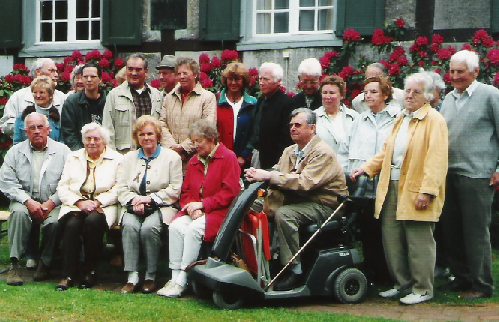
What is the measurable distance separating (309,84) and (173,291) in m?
2.19

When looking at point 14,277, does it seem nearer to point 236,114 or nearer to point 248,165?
point 248,165

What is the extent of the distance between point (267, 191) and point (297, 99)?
4.02 ft

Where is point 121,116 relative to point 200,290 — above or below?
above

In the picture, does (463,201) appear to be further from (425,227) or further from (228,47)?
(228,47)

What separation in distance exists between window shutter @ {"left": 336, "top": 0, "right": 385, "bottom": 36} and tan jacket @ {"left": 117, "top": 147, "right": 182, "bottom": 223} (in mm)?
3965

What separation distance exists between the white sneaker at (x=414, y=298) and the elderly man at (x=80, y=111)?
10.9ft

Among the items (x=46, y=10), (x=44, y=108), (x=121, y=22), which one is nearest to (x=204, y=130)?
(x=44, y=108)

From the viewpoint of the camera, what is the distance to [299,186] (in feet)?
24.6

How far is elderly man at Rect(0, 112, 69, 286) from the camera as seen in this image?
27.8 feet

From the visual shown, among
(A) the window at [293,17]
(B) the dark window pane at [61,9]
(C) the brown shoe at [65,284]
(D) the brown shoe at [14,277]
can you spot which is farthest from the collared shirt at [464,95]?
(B) the dark window pane at [61,9]

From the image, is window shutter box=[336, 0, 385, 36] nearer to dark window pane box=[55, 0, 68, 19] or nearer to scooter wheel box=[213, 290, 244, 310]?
dark window pane box=[55, 0, 68, 19]

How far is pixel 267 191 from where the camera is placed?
25.5 feet

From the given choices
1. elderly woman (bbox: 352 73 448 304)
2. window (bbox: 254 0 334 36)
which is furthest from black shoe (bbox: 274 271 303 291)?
window (bbox: 254 0 334 36)

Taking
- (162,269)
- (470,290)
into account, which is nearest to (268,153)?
(162,269)
